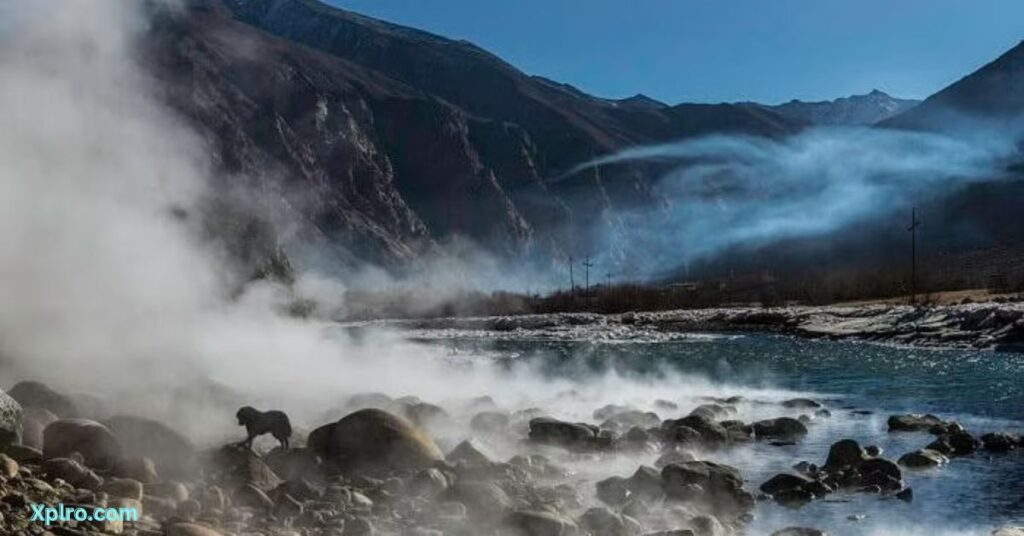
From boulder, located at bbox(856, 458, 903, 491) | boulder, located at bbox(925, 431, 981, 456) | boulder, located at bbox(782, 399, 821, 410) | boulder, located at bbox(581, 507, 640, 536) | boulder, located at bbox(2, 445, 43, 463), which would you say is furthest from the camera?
boulder, located at bbox(782, 399, 821, 410)

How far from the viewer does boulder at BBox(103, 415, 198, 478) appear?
44.5 ft

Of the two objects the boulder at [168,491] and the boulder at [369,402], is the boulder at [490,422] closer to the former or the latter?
the boulder at [369,402]

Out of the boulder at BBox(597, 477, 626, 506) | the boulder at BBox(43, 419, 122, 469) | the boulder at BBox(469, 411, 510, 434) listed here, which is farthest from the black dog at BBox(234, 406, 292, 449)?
the boulder at BBox(469, 411, 510, 434)

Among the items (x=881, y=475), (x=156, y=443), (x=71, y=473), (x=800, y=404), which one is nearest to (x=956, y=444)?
(x=881, y=475)

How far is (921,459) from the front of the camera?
1980cm

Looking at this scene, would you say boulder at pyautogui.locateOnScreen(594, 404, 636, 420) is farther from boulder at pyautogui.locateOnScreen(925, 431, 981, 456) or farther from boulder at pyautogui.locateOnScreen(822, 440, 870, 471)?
boulder at pyautogui.locateOnScreen(925, 431, 981, 456)

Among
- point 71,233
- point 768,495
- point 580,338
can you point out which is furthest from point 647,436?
point 580,338

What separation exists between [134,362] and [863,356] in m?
44.2

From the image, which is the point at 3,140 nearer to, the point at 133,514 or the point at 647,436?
the point at 133,514

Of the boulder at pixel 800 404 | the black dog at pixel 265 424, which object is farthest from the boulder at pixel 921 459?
the black dog at pixel 265 424

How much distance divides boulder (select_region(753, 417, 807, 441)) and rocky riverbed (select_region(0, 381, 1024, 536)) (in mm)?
698

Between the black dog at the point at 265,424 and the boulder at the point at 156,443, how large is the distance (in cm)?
145

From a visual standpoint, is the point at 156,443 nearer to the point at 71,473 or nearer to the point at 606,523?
the point at 71,473

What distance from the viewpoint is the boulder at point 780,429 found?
2350 centimetres
